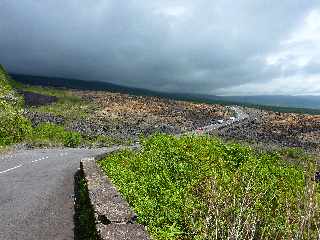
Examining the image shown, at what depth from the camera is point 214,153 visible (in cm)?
2897

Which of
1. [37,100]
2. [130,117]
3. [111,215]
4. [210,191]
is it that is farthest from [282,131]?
[111,215]

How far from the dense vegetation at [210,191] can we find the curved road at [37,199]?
6.33 feet

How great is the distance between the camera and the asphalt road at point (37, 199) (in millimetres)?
15289

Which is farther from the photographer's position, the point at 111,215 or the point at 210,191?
the point at 210,191

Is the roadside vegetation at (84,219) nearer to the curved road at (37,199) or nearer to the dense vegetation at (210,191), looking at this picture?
the curved road at (37,199)

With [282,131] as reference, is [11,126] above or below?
above

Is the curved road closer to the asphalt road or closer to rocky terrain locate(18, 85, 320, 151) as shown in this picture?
the asphalt road

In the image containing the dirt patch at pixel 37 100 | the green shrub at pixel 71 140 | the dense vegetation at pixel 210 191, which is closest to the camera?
the dense vegetation at pixel 210 191

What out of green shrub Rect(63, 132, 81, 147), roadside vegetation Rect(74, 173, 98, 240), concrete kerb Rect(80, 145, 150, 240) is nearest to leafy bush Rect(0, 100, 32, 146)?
green shrub Rect(63, 132, 81, 147)

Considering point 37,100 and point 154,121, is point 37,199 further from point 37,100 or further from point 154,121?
point 37,100

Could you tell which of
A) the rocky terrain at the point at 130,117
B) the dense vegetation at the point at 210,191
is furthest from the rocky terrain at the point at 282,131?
Answer: the dense vegetation at the point at 210,191

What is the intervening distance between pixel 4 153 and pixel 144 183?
18812 millimetres

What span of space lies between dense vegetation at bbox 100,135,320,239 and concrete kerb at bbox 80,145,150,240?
2.89ft

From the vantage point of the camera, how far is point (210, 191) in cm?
1905
